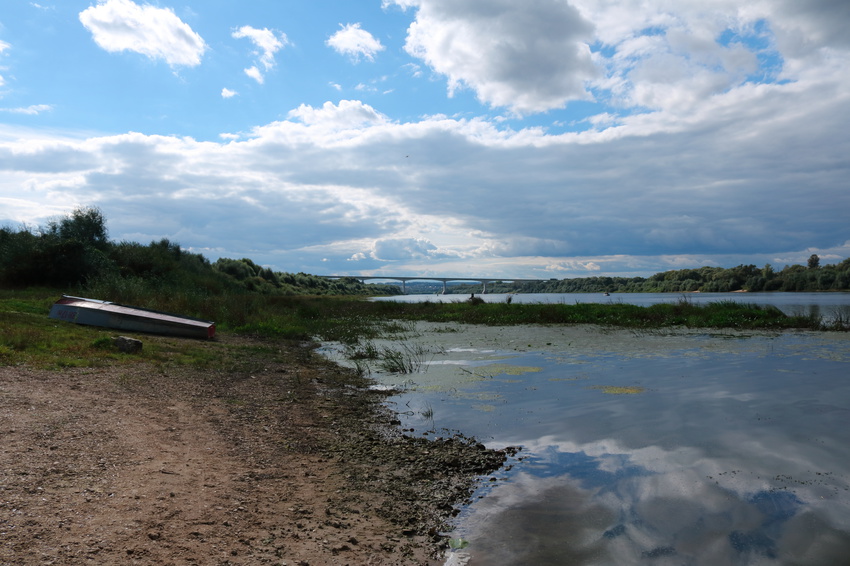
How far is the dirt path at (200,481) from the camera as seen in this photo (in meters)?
3.71

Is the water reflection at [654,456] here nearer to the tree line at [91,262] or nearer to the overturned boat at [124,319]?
the overturned boat at [124,319]

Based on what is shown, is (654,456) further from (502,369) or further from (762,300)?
(762,300)

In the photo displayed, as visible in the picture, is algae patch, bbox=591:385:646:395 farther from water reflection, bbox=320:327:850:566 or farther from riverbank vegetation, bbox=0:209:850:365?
riverbank vegetation, bbox=0:209:850:365

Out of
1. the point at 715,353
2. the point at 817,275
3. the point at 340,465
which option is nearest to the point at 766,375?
the point at 715,353

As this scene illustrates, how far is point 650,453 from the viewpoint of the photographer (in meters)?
6.32

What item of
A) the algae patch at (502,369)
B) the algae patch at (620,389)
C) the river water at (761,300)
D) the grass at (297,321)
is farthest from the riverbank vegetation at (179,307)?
the algae patch at (620,389)

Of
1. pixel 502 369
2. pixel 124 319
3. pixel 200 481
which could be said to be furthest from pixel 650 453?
pixel 124 319

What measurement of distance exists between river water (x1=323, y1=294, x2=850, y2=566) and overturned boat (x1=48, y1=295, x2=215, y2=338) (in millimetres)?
6987

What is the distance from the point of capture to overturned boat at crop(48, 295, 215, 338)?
15.1m

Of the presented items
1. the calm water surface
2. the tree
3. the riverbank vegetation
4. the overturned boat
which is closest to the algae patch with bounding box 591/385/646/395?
the riverbank vegetation

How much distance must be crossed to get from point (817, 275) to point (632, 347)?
270 ft

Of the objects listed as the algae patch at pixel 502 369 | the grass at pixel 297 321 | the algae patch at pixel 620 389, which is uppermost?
the grass at pixel 297 321

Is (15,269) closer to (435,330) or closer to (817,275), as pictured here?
(435,330)

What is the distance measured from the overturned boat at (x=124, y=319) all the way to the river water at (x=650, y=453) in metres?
6.99
